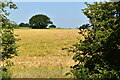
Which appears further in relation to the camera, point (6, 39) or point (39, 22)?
point (39, 22)

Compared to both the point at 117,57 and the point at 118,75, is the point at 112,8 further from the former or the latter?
the point at 118,75

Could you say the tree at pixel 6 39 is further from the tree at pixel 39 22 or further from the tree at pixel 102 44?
the tree at pixel 39 22

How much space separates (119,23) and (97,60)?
1.51m

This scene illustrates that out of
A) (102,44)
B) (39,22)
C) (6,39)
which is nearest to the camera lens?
(102,44)

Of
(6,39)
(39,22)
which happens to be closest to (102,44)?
(6,39)

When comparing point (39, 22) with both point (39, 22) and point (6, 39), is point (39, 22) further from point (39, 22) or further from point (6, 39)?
point (6, 39)

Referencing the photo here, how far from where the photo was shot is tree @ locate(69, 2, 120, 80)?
8.26 meters

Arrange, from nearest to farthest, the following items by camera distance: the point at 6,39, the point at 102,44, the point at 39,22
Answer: the point at 102,44 < the point at 6,39 < the point at 39,22

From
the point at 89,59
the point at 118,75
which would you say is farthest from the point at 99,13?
the point at 118,75

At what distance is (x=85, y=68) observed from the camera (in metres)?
8.84

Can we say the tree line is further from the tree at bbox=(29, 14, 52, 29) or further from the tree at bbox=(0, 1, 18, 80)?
the tree at bbox=(0, 1, 18, 80)

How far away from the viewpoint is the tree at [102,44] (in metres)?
8.26

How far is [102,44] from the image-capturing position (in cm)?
856

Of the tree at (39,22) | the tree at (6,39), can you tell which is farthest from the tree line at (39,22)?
the tree at (6,39)
